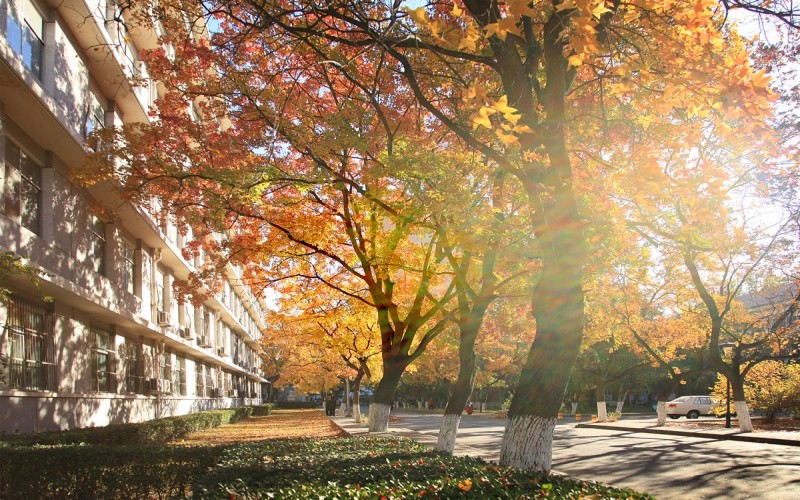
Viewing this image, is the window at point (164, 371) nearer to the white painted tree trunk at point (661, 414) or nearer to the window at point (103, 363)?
the window at point (103, 363)

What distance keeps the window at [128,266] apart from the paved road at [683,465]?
11.9 meters

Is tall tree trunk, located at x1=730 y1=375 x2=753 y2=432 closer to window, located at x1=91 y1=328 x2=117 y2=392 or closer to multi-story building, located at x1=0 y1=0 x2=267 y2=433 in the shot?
multi-story building, located at x1=0 y1=0 x2=267 y2=433

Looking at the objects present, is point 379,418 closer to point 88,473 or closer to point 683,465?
point 683,465

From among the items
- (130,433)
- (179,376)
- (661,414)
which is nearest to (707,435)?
(661,414)

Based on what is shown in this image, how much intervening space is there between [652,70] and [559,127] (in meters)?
1.21

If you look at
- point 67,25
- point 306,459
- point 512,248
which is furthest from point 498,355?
point 306,459

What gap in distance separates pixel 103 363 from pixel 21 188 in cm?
722

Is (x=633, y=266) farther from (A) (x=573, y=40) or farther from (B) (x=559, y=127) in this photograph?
(A) (x=573, y=40)

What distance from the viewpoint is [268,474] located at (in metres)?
6.30

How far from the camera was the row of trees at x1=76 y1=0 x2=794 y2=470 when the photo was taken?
22.9 feet

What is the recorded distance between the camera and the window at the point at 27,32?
12.4 metres

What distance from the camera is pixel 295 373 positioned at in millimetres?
53750

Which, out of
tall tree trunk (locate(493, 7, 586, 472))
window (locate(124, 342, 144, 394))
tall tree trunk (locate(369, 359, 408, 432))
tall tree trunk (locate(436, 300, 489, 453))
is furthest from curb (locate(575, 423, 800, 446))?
window (locate(124, 342, 144, 394))

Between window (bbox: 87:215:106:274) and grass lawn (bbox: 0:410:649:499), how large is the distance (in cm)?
917
